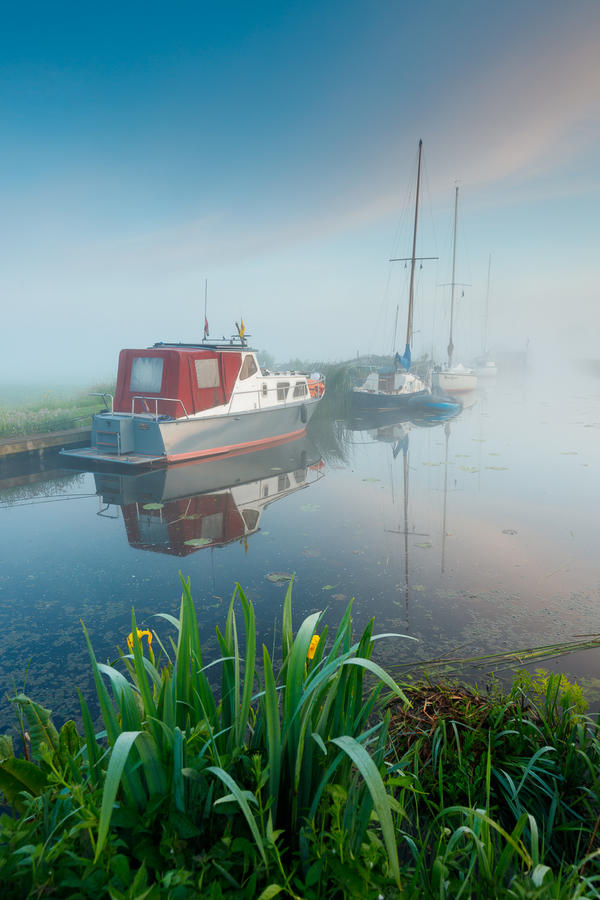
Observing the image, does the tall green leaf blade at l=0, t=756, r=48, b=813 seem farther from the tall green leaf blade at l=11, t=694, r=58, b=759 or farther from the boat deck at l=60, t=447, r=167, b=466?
the boat deck at l=60, t=447, r=167, b=466

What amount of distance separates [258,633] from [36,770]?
213 centimetres

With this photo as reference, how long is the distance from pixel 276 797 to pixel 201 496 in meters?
6.42

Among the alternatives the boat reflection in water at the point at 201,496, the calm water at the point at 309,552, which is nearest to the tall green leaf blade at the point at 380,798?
the calm water at the point at 309,552

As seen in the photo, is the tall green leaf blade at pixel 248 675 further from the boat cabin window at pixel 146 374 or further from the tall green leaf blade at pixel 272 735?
the boat cabin window at pixel 146 374

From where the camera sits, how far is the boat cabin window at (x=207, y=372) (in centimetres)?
991

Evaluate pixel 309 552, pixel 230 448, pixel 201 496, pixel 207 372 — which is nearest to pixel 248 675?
pixel 309 552

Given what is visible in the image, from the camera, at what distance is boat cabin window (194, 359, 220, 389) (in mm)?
9906

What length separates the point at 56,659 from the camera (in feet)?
11.1

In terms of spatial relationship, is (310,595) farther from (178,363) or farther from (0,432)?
(0,432)

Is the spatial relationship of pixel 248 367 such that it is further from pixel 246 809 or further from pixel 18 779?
pixel 246 809

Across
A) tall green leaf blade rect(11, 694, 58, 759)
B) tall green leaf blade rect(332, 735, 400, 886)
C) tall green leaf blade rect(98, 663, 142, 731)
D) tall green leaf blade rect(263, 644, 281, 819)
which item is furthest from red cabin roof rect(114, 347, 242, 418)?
tall green leaf blade rect(332, 735, 400, 886)

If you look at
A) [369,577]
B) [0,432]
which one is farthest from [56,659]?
[0,432]

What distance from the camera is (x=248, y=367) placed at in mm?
10938

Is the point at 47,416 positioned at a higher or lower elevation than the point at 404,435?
higher
